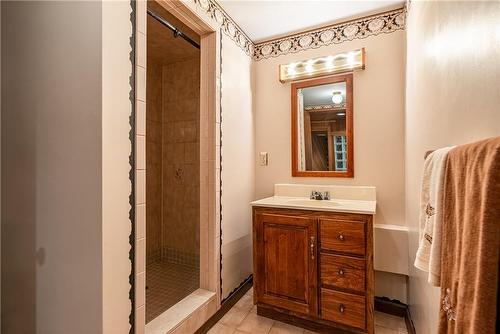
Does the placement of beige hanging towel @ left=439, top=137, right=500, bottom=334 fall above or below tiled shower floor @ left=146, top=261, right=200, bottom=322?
above

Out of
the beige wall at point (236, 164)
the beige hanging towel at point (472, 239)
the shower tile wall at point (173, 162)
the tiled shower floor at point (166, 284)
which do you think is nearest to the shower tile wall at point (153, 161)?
the shower tile wall at point (173, 162)

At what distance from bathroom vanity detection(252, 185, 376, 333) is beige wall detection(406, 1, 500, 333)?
35cm

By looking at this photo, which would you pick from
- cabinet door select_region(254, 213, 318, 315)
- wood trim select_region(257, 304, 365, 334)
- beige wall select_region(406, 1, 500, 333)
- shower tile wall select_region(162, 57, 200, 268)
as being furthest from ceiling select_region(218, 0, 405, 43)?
wood trim select_region(257, 304, 365, 334)

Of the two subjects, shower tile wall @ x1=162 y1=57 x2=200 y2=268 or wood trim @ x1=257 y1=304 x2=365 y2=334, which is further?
shower tile wall @ x1=162 y1=57 x2=200 y2=268

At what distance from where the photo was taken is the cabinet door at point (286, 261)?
5.59ft

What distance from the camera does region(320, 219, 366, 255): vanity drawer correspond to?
1.58m

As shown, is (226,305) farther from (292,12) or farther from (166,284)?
(292,12)

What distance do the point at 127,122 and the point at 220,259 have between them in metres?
1.27

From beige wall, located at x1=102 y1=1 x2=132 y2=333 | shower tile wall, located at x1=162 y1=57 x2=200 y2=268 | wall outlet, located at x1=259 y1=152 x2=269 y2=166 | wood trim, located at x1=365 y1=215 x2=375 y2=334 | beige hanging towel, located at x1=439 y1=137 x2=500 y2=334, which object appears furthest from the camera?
shower tile wall, located at x1=162 y1=57 x2=200 y2=268

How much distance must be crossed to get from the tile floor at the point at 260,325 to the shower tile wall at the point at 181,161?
1072mm

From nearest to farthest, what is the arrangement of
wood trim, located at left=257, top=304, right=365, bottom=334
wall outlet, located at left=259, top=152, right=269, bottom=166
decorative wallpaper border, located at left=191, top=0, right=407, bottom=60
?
wood trim, located at left=257, top=304, right=365, bottom=334
decorative wallpaper border, located at left=191, top=0, right=407, bottom=60
wall outlet, located at left=259, top=152, right=269, bottom=166

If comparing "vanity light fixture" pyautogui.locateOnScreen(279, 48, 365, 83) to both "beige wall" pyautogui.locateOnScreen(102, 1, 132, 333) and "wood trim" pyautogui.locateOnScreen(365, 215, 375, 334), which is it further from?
"beige wall" pyautogui.locateOnScreen(102, 1, 132, 333)

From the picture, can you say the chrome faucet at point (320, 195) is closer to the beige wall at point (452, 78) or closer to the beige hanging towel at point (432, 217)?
the beige wall at point (452, 78)

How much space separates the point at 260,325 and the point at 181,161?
1.93 metres
